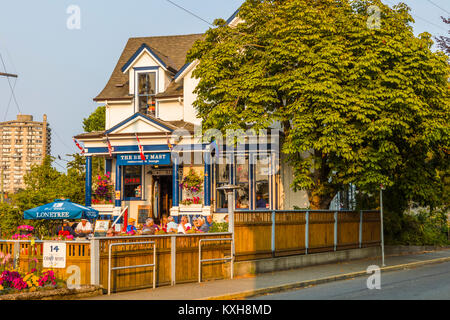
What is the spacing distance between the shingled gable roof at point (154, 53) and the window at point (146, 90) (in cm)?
73

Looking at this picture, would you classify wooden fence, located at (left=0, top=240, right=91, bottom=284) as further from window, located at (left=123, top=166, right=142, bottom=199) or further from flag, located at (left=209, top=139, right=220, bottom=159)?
window, located at (left=123, top=166, right=142, bottom=199)

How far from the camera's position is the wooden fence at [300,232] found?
17.2 m

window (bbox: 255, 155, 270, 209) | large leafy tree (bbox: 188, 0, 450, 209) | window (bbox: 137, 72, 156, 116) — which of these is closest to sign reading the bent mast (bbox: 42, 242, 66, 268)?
large leafy tree (bbox: 188, 0, 450, 209)

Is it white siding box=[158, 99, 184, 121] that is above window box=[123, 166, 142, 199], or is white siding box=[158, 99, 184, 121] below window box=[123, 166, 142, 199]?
above

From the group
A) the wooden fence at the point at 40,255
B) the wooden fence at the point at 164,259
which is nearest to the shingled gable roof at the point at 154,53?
the wooden fence at the point at 164,259

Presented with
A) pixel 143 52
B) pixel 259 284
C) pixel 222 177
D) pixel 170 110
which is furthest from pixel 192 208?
pixel 259 284

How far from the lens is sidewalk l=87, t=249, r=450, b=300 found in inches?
506

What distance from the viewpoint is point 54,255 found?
43.2 feet

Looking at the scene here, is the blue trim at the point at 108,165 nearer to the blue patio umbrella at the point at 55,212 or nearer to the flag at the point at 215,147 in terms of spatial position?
the flag at the point at 215,147

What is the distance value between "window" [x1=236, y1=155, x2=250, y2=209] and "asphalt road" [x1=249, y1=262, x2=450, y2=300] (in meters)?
9.86

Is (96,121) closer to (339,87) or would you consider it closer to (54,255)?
(339,87)

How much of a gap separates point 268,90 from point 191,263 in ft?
27.0
